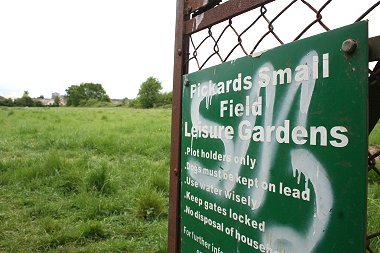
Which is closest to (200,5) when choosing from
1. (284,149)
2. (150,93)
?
(284,149)

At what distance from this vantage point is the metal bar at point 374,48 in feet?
2.17

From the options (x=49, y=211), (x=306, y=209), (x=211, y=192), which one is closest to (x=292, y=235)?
(x=306, y=209)

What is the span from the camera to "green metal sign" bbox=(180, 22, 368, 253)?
2.21ft

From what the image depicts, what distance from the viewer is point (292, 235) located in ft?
2.62

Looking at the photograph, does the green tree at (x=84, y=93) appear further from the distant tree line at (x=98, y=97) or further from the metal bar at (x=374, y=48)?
the metal bar at (x=374, y=48)

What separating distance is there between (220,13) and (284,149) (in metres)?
0.53

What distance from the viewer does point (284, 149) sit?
811mm

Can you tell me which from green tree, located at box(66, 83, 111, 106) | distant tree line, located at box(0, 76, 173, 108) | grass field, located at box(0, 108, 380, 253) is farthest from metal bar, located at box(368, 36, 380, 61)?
green tree, located at box(66, 83, 111, 106)

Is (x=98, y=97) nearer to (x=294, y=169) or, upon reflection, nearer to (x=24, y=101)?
(x=24, y=101)

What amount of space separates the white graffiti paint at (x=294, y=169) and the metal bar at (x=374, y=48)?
11cm

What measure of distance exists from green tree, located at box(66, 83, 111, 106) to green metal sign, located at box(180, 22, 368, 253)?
60.8 metres

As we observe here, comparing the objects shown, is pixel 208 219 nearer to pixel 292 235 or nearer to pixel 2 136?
pixel 292 235

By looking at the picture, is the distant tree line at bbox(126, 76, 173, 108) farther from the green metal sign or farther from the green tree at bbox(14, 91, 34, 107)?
the green metal sign

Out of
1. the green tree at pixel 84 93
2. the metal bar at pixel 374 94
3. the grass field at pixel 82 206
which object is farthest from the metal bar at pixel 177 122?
the green tree at pixel 84 93
